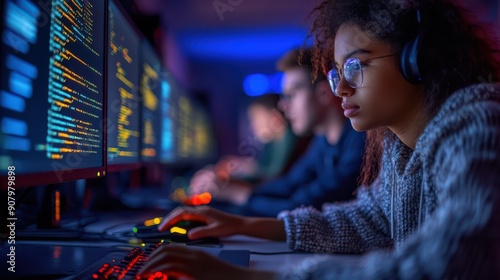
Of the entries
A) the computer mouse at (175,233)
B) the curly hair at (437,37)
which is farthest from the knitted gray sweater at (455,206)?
the computer mouse at (175,233)

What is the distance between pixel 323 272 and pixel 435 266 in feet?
0.40

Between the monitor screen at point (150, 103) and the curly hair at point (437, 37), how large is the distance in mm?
766

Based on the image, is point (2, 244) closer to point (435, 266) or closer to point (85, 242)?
point (85, 242)

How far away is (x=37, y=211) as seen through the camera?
3.53ft

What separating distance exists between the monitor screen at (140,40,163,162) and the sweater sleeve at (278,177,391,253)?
64 centimetres

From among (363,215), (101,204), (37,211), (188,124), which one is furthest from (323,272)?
(188,124)

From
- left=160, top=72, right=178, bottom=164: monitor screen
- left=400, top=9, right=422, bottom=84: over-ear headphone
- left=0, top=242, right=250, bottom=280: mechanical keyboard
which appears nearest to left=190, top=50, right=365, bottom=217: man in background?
left=160, top=72, right=178, bottom=164: monitor screen

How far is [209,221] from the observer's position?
1022mm

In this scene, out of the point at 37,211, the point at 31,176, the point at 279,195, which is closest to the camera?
the point at 31,176

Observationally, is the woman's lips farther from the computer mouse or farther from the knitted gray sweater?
the computer mouse

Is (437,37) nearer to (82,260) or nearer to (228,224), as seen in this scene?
(228,224)

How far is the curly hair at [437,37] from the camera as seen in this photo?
0.73 m

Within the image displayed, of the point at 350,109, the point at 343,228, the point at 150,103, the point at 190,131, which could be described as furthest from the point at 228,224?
the point at 190,131

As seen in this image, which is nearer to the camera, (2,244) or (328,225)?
(2,244)
